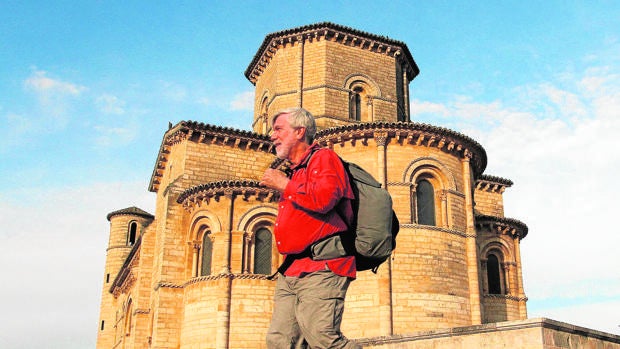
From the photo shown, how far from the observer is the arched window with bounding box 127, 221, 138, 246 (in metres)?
43.1

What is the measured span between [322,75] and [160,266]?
9.92 meters

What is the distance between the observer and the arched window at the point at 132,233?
4306 centimetres

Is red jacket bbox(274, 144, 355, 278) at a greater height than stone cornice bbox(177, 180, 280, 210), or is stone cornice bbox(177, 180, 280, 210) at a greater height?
stone cornice bbox(177, 180, 280, 210)

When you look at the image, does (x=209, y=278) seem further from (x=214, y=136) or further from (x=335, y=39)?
(x=335, y=39)

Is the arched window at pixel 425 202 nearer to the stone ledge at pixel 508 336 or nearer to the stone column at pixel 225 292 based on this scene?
the stone column at pixel 225 292

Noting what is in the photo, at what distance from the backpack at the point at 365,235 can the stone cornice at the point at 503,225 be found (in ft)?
72.0

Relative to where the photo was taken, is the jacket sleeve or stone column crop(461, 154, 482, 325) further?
stone column crop(461, 154, 482, 325)

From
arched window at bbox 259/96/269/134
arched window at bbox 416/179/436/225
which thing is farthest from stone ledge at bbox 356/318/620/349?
arched window at bbox 259/96/269/134

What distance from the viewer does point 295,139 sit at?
4.04m

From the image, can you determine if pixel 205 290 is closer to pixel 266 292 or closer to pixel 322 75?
pixel 266 292

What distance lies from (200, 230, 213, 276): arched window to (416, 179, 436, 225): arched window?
7093 mm

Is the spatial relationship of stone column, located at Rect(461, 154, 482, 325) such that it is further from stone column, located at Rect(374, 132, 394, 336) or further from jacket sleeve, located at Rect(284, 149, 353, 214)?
jacket sleeve, located at Rect(284, 149, 353, 214)

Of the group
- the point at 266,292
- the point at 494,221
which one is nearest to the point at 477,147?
the point at 494,221

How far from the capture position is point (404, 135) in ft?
66.5
